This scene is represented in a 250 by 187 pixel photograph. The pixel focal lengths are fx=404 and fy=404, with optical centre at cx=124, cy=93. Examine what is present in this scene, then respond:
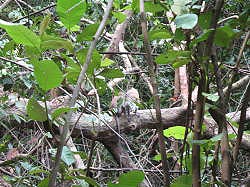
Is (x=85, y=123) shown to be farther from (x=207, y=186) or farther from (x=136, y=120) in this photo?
(x=207, y=186)

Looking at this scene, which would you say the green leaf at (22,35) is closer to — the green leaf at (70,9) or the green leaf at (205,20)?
the green leaf at (70,9)

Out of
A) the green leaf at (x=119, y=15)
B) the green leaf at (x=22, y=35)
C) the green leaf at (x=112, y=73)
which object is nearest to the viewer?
the green leaf at (x=22, y=35)

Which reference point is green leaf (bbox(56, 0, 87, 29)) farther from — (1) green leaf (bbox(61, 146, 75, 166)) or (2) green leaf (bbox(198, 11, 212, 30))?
(1) green leaf (bbox(61, 146, 75, 166))

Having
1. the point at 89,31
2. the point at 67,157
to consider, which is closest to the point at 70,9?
the point at 89,31

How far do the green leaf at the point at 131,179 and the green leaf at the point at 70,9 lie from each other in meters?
0.21

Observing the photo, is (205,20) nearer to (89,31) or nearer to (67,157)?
(89,31)

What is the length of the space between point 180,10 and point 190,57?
0.22 feet

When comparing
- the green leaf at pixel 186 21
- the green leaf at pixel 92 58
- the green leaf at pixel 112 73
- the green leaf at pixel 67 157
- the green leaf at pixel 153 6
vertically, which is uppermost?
the green leaf at pixel 186 21

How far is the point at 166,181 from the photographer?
490 millimetres

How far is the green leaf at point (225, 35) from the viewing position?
0.53 m

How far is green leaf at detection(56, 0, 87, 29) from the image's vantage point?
496 mm

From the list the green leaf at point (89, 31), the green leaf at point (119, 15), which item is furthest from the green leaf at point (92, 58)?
the green leaf at point (119, 15)

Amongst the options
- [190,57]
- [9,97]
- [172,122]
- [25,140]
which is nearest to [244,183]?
[190,57]

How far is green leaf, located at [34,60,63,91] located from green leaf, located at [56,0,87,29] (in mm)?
76
